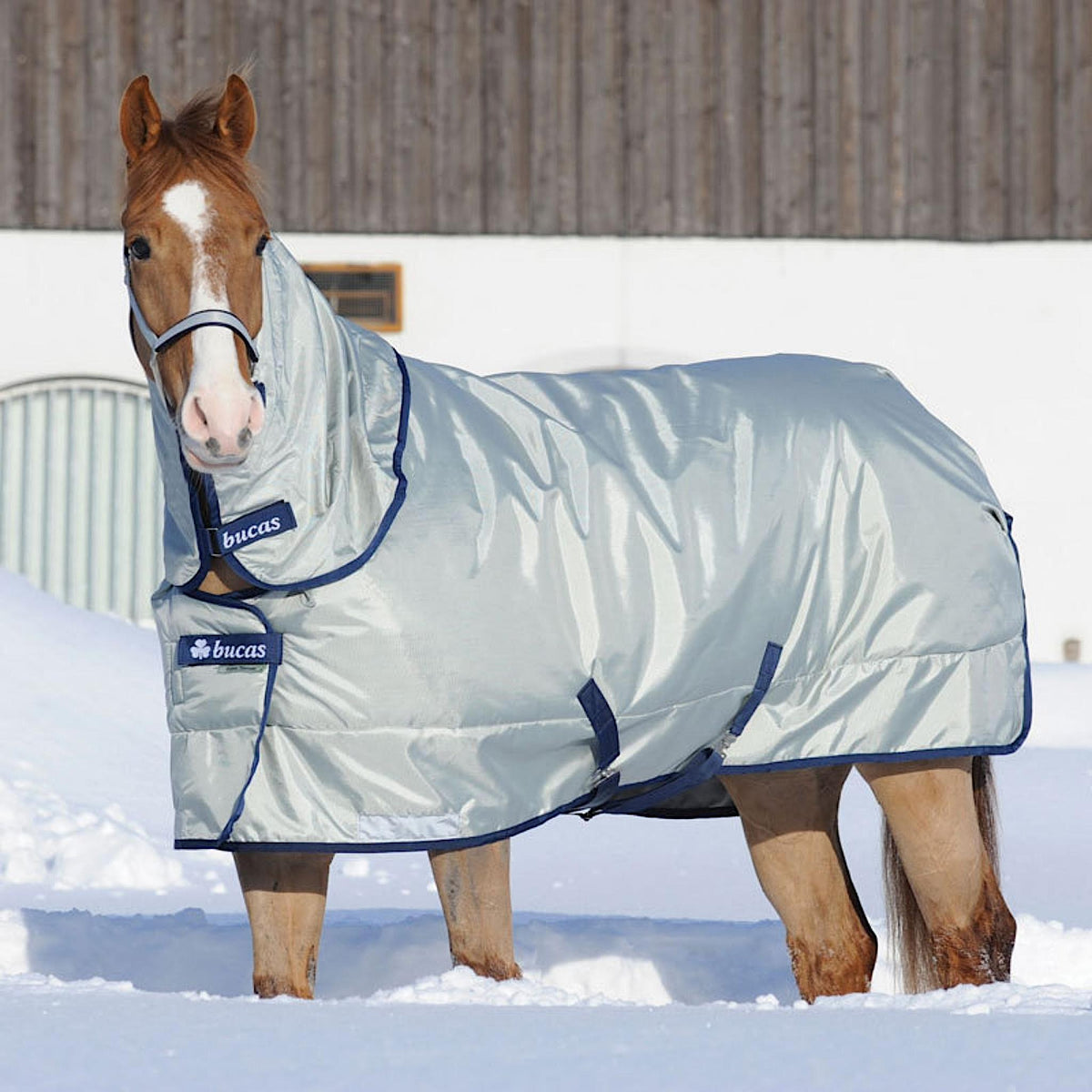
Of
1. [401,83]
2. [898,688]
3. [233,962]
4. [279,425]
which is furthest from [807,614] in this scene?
[401,83]

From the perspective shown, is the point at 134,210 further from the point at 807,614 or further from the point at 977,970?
the point at 977,970

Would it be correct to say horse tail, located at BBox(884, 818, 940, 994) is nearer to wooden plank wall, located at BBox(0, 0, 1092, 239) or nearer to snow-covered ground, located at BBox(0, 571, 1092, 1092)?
snow-covered ground, located at BBox(0, 571, 1092, 1092)

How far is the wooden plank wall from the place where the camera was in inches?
386

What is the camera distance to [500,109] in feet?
32.3

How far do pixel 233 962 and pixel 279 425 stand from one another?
190cm

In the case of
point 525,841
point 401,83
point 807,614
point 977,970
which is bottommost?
point 525,841

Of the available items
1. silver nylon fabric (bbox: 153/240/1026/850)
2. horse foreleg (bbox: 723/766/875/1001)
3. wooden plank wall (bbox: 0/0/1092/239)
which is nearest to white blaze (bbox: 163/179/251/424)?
silver nylon fabric (bbox: 153/240/1026/850)

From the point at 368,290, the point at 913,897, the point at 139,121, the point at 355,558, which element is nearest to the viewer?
the point at 355,558

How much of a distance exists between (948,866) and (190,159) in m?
2.01

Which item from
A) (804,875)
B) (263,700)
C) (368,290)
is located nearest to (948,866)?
(804,875)

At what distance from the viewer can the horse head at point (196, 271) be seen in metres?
2.93

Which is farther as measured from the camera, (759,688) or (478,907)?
(478,907)

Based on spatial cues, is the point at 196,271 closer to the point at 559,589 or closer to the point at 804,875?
the point at 559,589

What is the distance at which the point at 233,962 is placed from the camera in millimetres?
4508
